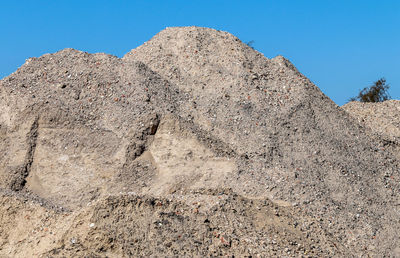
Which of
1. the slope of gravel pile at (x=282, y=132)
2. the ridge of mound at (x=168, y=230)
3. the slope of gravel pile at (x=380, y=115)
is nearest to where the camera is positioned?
the ridge of mound at (x=168, y=230)

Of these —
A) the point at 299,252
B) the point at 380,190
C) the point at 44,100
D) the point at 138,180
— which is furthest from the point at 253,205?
the point at 44,100

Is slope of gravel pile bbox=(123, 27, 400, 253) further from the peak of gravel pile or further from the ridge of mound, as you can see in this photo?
the ridge of mound

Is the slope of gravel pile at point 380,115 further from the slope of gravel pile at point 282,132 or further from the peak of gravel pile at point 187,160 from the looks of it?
the slope of gravel pile at point 282,132

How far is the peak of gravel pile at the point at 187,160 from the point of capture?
8977mm

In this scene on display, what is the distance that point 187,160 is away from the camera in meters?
12.2

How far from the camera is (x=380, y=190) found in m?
12.6

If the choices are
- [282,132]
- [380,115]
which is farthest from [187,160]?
[380,115]

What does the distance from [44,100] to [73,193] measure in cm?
259

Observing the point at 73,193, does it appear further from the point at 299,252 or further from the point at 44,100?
the point at 299,252

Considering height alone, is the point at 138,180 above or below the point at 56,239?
above

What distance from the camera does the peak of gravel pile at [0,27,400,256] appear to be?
8.98 m

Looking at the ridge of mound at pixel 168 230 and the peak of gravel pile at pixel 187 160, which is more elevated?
the peak of gravel pile at pixel 187 160

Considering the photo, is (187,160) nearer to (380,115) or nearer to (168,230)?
(168,230)

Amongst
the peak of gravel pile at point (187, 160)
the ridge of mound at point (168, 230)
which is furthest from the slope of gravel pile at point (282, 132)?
the ridge of mound at point (168, 230)
